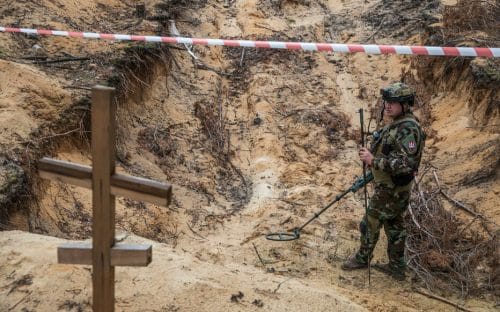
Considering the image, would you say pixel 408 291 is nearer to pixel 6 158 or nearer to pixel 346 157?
pixel 346 157

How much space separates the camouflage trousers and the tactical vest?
0.22ft

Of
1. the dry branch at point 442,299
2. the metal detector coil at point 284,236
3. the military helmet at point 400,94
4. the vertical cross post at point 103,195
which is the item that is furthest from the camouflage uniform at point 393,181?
the vertical cross post at point 103,195

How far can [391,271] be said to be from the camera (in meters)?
5.04

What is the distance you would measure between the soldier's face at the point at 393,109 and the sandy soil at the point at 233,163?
5.88 ft

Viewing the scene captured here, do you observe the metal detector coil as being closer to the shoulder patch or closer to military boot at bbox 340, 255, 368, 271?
military boot at bbox 340, 255, 368, 271

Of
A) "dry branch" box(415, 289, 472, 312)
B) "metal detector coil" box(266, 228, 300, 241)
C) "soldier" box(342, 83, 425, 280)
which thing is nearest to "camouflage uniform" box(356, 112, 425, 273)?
"soldier" box(342, 83, 425, 280)

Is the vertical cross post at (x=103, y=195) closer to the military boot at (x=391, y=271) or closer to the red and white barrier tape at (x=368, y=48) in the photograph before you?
the military boot at (x=391, y=271)

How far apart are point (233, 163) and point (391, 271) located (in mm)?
3354

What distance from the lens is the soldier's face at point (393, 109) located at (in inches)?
178

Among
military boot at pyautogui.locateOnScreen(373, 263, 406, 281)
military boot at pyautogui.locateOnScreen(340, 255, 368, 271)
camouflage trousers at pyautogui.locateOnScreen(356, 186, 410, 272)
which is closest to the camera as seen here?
camouflage trousers at pyautogui.locateOnScreen(356, 186, 410, 272)

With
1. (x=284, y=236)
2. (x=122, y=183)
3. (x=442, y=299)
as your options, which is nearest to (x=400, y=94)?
(x=442, y=299)

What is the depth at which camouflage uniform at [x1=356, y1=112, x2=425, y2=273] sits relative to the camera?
175 inches

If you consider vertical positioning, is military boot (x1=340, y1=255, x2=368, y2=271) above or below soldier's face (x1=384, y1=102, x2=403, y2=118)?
below

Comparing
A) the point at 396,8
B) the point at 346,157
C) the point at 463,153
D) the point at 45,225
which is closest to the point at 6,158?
the point at 45,225
